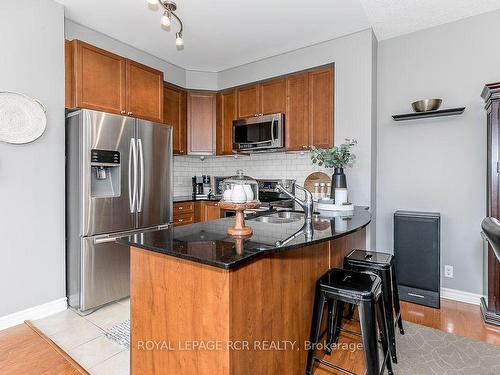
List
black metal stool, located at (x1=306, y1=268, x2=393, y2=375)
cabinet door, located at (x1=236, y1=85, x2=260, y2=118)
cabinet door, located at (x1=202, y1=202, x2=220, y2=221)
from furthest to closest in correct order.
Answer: cabinet door, located at (x1=202, y1=202, x2=220, y2=221), cabinet door, located at (x1=236, y1=85, x2=260, y2=118), black metal stool, located at (x1=306, y1=268, x2=393, y2=375)

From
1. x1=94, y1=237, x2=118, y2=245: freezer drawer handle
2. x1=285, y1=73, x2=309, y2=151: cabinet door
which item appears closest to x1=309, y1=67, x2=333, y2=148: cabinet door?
x1=285, y1=73, x2=309, y2=151: cabinet door

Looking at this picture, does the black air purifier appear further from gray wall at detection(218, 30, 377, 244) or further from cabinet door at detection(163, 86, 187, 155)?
cabinet door at detection(163, 86, 187, 155)

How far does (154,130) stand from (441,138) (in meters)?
3.04

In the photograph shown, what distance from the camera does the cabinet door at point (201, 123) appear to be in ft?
14.4

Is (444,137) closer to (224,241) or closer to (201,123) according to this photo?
(224,241)

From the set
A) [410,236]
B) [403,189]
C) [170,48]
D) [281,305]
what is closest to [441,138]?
[403,189]

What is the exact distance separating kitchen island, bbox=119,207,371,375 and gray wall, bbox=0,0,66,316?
1.60 meters

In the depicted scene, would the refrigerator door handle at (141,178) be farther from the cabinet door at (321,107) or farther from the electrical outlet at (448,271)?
the electrical outlet at (448,271)

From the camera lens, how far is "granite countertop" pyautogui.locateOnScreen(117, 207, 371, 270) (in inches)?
46.0

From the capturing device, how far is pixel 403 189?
3.26 metres

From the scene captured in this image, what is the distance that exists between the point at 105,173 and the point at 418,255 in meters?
3.15

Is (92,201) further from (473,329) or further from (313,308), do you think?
(473,329)

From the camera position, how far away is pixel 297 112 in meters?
3.67

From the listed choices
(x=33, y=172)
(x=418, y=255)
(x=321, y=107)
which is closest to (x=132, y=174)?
(x=33, y=172)
